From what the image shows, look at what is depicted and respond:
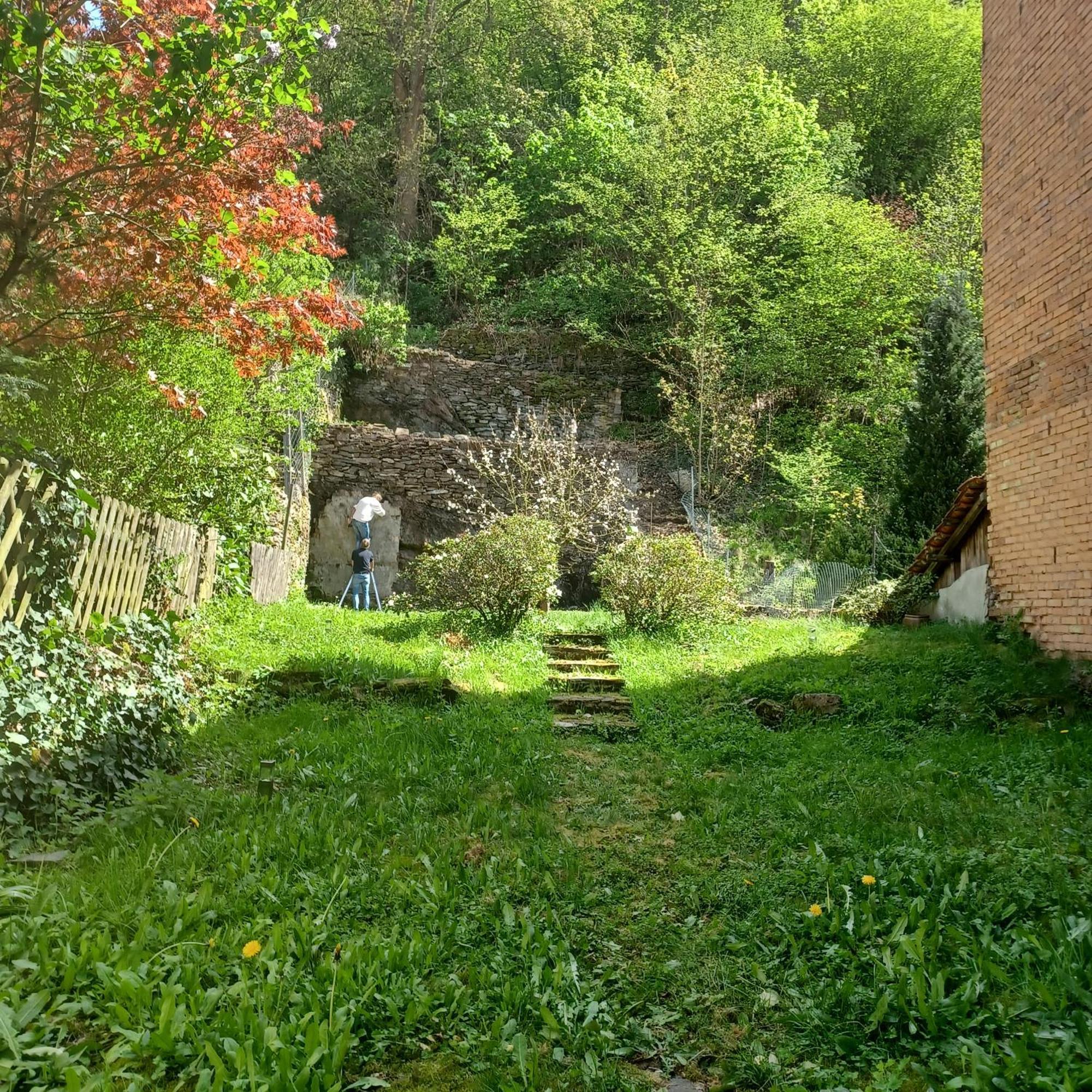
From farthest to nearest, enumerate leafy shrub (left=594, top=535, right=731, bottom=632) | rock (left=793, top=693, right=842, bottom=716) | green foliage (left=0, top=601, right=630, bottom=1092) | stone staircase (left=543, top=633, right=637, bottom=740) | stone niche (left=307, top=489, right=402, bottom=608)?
1. stone niche (left=307, top=489, right=402, bottom=608)
2. leafy shrub (left=594, top=535, right=731, bottom=632)
3. rock (left=793, top=693, right=842, bottom=716)
4. stone staircase (left=543, top=633, right=637, bottom=740)
5. green foliage (left=0, top=601, right=630, bottom=1092)

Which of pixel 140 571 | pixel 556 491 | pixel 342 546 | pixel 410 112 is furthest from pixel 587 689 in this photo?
pixel 410 112

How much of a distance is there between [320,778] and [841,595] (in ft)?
33.8

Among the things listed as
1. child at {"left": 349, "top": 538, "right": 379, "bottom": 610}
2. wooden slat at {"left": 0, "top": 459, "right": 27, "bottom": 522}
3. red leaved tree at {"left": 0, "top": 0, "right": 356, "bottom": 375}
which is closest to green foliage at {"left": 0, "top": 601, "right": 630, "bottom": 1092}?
wooden slat at {"left": 0, "top": 459, "right": 27, "bottom": 522}

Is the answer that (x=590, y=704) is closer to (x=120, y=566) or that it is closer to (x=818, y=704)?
(x=818, y=704)

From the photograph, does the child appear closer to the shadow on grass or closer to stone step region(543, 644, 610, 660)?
stone step region(543, 644, 610, 660)

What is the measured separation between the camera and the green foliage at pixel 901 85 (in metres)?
26.7

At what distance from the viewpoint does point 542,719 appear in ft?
21.4

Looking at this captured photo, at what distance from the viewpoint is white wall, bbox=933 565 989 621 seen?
8703mm

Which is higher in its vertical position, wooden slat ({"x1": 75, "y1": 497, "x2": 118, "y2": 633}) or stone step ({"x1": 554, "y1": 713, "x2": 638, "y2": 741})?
wooden slat ({"x1": 75, "y1": 497, "x2": 118, "y2": 633})

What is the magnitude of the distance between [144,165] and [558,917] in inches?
178

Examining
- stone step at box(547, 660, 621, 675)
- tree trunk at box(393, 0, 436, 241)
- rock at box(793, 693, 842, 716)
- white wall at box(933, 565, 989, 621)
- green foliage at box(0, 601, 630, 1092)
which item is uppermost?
tree trunk at box(393, 0, 436, 241)

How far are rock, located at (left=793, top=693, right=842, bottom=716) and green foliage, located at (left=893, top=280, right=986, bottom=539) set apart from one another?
8.56m

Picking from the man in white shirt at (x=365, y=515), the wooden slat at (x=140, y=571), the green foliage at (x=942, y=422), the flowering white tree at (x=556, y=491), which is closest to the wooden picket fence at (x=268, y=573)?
the man in white shirt at (x=365, y=515)

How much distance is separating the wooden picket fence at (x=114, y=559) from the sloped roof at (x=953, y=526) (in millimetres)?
7976
